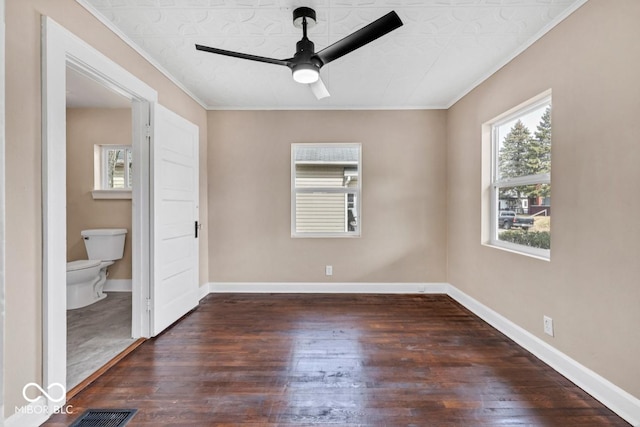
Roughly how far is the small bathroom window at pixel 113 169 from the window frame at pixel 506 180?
14.5 ft

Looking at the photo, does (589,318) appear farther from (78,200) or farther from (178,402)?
(78,200)

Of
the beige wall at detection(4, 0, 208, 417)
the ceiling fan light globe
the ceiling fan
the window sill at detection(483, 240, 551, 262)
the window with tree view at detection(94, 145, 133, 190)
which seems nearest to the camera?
the beige wall at detection(4, 0, 208, 417)

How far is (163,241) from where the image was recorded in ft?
8.92

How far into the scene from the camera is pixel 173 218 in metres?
2.89

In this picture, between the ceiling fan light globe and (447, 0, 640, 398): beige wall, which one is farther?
the ceiling fan light globe

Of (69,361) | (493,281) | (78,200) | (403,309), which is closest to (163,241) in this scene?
(69,361)

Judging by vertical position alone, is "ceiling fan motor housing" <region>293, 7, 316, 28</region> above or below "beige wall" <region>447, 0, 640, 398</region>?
above

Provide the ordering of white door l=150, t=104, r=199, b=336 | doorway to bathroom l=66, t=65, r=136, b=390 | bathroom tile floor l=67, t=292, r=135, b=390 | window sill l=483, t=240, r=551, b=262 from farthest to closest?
1. doorway to bathroom l=66, t=65, r=136, b=390
2. white door l=150, t=104, r=199, b=336
3. window sill l=483, t=240, r=551, b=262
4. bathroom tile floor l=67, t=292, r=135, b=390

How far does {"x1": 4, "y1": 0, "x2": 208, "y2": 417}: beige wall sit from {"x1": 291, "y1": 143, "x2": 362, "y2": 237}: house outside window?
8.53 feet

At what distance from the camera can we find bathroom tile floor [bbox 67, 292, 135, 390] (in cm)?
209

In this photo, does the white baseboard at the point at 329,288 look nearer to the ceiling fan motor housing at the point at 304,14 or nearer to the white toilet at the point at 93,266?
the white toilet at the point at 93,266

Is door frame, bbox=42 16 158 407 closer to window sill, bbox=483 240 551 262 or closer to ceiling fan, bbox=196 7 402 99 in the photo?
ceiling fan, bbox=196 7 402 99

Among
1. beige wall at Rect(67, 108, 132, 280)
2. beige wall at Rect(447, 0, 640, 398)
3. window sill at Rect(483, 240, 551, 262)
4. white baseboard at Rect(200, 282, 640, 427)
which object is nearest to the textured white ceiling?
beige wall at Rect(447, 0, 640, 398)

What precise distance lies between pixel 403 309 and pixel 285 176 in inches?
86.3
